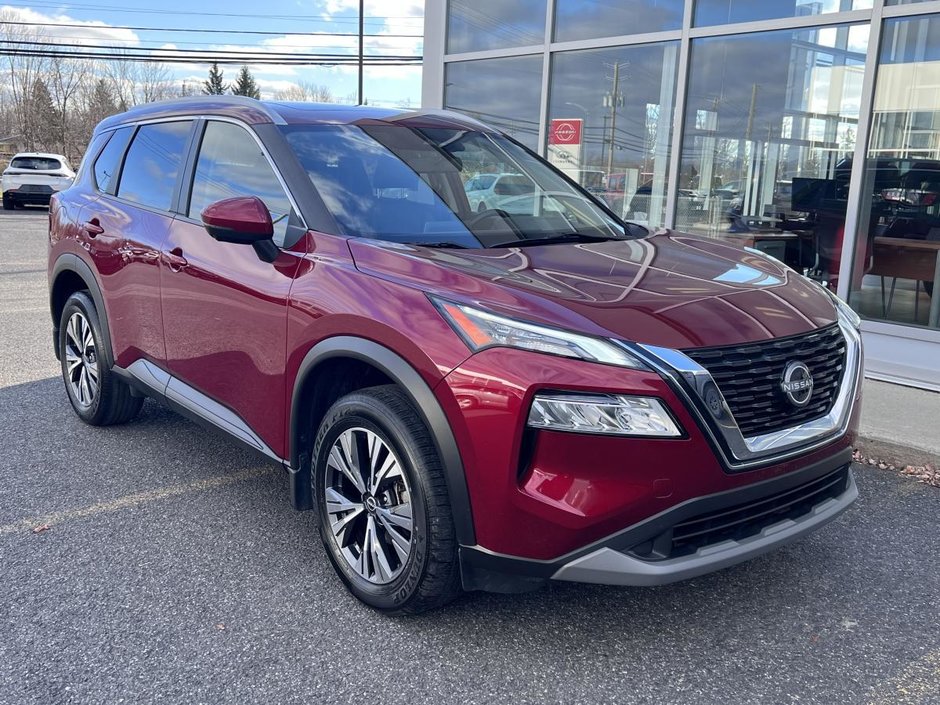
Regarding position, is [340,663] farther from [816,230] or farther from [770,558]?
[816,230]

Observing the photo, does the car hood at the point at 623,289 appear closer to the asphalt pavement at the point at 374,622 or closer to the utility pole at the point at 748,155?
the asphalt pavement at the point at 374,622

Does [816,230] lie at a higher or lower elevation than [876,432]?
higher

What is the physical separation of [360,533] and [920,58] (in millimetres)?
6130

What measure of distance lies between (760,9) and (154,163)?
5.79 meters

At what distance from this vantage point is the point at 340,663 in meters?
2.71

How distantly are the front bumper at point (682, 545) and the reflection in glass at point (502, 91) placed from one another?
7.38 meters

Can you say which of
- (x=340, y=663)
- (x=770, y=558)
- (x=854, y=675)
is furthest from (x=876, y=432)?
(x=340, y=663)

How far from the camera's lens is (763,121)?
25.9ft

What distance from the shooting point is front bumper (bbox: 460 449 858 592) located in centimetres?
247

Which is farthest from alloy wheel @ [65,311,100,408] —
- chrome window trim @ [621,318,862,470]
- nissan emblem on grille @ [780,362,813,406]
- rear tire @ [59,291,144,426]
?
nissan emblem on grille @ [780,362,813,406]

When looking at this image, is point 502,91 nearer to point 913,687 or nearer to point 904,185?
point 904,185

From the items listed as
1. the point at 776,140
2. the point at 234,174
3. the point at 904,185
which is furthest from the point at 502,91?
the point at 234,174

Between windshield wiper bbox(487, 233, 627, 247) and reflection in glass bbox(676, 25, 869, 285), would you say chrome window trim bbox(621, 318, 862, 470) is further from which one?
reflection in glass bbox(676, 25, 869, 285)

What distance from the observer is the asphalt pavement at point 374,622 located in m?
2.60
